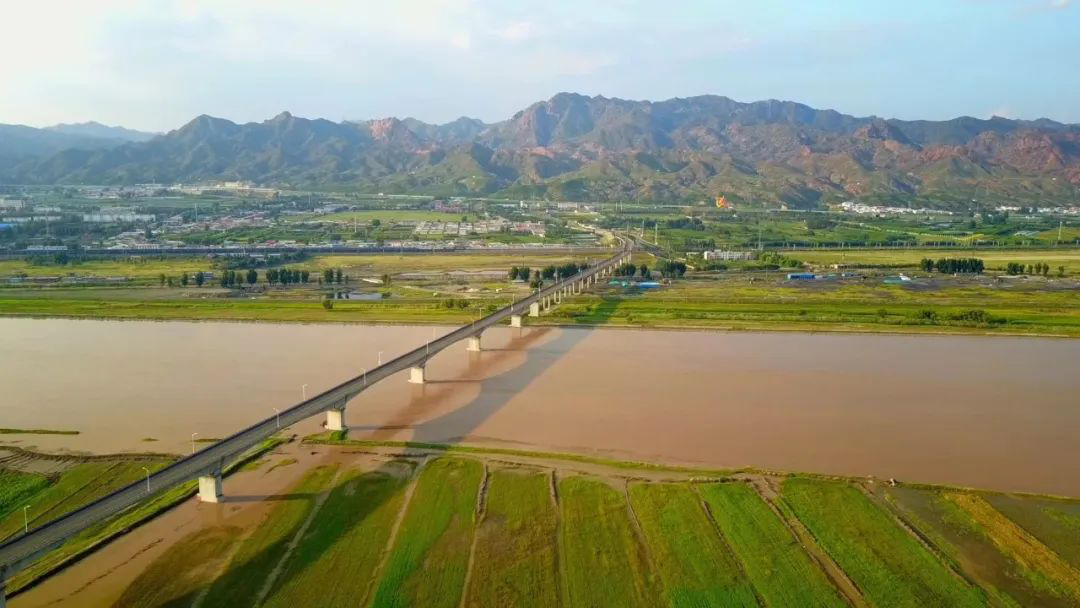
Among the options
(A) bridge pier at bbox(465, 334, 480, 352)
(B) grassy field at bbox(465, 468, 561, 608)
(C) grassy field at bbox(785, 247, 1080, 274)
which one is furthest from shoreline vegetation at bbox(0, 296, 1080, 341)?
(C) grassy field at bbox(785, 247, 1080, 274)

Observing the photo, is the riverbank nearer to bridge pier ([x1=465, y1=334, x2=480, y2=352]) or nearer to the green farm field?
bridge pier ([x1=465, y1=334, x2=480, y2=352])

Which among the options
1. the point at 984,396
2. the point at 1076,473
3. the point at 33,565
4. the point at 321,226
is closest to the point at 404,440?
the point at 33,565

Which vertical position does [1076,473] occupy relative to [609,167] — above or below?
below

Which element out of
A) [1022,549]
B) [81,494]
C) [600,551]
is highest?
[81,494]

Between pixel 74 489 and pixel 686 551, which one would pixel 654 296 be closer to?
pixel 686 551

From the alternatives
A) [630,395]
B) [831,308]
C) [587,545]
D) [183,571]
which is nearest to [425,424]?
[630,395]

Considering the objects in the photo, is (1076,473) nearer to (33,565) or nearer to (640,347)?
(640,347)
